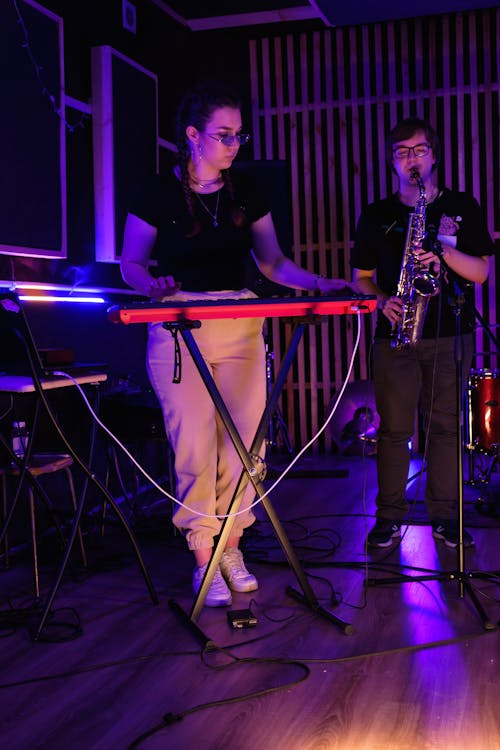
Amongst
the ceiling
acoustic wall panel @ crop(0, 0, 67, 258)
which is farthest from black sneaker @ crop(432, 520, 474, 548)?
the ceiling

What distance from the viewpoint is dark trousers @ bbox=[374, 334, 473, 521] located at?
12.6 ft

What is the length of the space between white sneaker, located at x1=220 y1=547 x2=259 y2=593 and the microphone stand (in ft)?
1.54

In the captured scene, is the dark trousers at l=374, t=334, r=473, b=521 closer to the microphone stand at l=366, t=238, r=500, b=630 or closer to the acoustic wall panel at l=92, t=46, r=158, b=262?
the microphone stand at l=366, t=238, r=500, b=630

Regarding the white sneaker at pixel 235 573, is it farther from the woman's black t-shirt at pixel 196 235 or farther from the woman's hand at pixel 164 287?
the woman's hand at pixel 164 287

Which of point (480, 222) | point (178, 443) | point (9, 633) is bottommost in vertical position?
point (9, 633)

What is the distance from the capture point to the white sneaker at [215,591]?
3.23 metres

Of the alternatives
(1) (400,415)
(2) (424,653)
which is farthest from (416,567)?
(2) (424,653)

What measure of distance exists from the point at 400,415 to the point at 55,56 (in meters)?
2.64

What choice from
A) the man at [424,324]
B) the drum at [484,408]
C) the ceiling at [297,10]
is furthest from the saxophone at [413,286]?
→ the ceiling at [297,10]

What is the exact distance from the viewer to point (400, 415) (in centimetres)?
392

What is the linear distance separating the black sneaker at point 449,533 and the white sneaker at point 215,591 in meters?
1.23

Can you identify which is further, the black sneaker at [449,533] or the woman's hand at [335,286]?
the black sneaker at [449,533]

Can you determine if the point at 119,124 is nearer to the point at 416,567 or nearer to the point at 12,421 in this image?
the point at 12,421

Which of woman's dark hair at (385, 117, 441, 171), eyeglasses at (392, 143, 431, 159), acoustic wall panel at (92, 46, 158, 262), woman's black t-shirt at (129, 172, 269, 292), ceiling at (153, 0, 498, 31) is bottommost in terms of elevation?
woman's black t-shirt at (129, 172, 269, 292)
